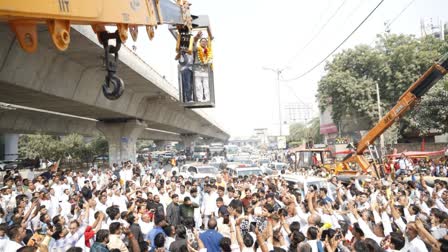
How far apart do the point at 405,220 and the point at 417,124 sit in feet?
82.4

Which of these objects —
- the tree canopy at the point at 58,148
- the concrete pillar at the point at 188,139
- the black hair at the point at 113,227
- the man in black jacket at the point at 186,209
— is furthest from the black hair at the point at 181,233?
the concrete pillar at the point at 188,139

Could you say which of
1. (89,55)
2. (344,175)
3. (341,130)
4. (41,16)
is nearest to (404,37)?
(341,130)

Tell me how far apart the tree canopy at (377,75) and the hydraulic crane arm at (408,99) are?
15707mm

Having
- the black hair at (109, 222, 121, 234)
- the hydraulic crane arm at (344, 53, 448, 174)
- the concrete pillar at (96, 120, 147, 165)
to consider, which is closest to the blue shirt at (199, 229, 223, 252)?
the black hair at (109, 222, 121, 234)

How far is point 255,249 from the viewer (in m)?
5.28

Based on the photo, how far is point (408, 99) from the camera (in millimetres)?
13750

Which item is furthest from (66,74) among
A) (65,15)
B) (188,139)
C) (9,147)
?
(188,139)

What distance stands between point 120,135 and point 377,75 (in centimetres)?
2344

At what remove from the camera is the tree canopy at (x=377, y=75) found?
3206cm

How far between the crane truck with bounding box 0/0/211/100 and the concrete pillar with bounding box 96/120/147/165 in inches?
813

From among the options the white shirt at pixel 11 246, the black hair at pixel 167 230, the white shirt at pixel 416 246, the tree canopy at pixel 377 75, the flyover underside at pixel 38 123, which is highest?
the tree canopy at pixel 377 75

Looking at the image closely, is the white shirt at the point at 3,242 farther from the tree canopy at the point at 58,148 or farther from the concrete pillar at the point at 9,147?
the concrete pillar at the point at 9,147

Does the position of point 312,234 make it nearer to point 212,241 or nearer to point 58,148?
point 212,241

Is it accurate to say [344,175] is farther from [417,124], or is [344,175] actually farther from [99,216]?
[417,124]
